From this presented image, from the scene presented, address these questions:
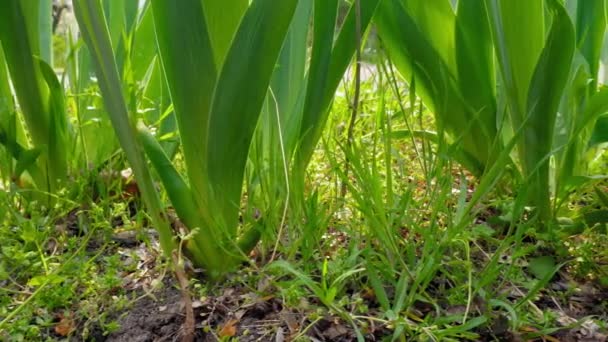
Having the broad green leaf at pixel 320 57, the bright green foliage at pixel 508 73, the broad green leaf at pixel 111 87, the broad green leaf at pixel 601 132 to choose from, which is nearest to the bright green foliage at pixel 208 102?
the broad green leaf at pixel 111 87

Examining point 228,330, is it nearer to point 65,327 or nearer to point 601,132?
point 65,327

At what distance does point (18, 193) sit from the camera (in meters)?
1.12

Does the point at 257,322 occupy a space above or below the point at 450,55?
below

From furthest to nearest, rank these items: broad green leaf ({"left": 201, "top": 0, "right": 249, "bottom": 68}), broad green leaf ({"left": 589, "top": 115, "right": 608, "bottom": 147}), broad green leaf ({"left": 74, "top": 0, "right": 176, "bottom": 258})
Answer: broad green leaf ({"left": 589, "top": 115, "right": 608, "bottom": 147}), broad green leaf ({"left": 201, "top": 0, "right": 249, "bottom": 68}), broad green leaf ({"left": 74, "top": 0, "right": 176, "bottom": 258})

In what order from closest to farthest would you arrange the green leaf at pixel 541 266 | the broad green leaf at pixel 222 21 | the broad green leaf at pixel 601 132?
1. the broad green leaf at pixel 222 21
2. the green leaf at pixel 541 266
3. the broad green leaf at pixel 601 132

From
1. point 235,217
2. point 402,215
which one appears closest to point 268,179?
point 235,217

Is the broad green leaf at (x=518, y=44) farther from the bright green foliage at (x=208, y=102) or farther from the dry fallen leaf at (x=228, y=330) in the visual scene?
the dry fallen leaf at (x=228, y=330)

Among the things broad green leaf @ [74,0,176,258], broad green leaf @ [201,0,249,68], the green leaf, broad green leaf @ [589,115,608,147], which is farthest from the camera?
broad green leaf @ [589,115,608,147]

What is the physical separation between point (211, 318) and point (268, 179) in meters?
0.25

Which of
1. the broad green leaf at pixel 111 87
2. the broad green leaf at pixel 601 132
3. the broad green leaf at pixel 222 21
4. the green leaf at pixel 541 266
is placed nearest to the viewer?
the broad green leaf at pixel 111 87

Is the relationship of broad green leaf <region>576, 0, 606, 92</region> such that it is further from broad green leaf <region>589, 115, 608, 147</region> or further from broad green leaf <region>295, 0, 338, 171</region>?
broad green leaf <region>295, 0, 338, 171</region>

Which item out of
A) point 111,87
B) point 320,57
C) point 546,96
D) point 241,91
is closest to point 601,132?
point 546,96

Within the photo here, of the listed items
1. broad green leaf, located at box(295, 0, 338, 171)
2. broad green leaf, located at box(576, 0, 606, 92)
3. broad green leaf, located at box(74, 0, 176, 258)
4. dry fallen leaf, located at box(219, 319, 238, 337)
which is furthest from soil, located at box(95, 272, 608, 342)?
broad green leaf, located at box(576, 0, 606, 92)

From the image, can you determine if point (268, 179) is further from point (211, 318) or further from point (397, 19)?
point (397, 19)
